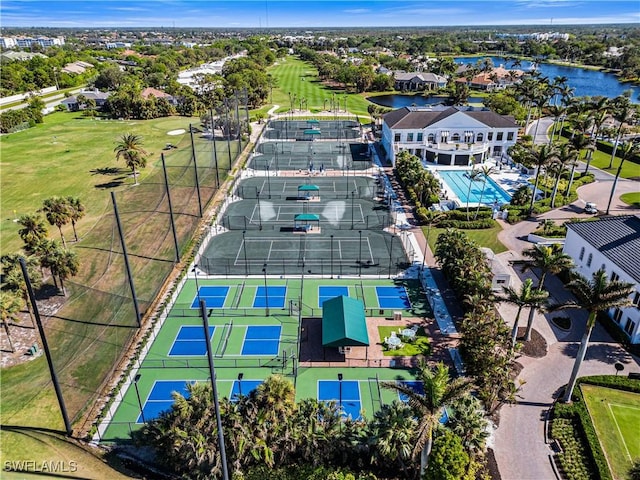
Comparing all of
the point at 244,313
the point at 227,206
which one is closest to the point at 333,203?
the point at 227,206

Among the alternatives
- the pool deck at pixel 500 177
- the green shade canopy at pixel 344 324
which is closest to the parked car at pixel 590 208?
the pool deck at pixel 500 177

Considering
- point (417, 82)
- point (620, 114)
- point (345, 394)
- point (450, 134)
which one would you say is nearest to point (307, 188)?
point (450, 134)

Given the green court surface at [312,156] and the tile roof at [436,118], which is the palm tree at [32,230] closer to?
the green court surface at [312,156]

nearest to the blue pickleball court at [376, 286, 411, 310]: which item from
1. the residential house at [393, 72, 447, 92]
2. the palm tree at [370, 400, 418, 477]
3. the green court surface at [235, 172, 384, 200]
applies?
the palm tree at [370, 400, 418, 477]

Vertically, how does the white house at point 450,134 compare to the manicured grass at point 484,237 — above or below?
above

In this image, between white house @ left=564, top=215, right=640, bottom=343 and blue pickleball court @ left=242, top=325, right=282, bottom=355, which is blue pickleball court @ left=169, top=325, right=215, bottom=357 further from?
white house @ left=564, top=215, right=640, bottom=343

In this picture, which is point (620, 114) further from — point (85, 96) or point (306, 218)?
point (85, 96)
